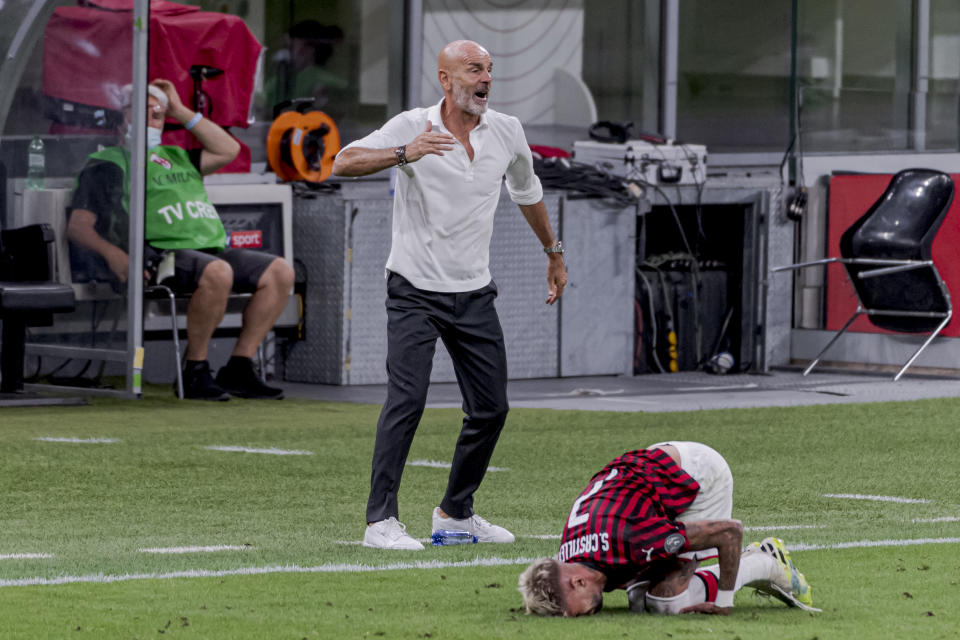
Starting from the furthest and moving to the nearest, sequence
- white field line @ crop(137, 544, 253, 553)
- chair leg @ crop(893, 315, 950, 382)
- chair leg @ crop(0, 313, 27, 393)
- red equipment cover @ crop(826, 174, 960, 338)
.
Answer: red equipment cover @ crop(826, 174, 960, 338) → chair leg @ crop(893, 315, 950, 382) → chair leg @ crop(0, 313, 27, 393) → white field line @ crop(137, 544, 253, 553)

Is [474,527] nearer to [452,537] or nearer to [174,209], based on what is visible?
[452,537]

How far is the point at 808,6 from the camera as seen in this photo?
21172mm

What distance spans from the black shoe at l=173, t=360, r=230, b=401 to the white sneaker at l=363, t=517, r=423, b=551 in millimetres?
6341

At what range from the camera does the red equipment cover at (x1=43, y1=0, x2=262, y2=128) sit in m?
13.5

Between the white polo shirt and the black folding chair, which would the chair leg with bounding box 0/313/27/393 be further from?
the black folding chair

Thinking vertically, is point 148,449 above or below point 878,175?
below

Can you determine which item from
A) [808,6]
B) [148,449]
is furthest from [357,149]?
[808,6]

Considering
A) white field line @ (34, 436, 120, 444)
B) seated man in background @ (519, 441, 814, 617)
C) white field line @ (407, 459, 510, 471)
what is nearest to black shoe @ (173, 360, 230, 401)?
white field line @ (34, 436, 120, 444)

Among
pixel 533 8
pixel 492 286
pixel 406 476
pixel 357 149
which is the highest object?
pixel 533 8

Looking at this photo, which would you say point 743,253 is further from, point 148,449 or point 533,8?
point 148,449

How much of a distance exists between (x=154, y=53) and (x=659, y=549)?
9502 millimetres

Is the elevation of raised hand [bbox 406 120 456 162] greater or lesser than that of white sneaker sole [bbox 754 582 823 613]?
greater

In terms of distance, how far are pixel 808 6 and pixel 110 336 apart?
33.7ft

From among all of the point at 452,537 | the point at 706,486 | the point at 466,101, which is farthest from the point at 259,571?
the point at 466,101
